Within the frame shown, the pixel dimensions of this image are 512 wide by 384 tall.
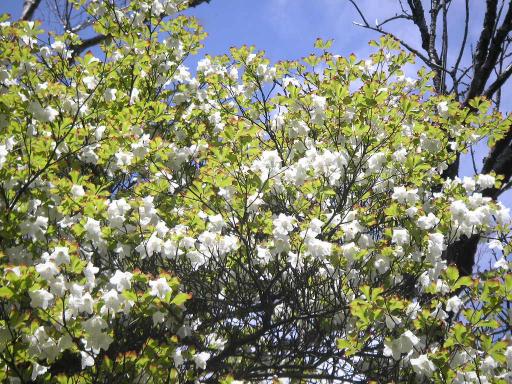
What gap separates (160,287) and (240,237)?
915 millimetres

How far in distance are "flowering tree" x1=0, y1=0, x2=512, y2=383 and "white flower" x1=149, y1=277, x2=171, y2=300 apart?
0.04 feet

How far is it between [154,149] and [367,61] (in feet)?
7.90

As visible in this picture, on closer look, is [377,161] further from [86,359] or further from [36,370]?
[36,370]

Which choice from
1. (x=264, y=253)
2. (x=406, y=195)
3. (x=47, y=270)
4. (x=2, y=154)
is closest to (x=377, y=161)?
(x=406, y=195)

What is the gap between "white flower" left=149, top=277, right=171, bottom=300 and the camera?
9.68ft

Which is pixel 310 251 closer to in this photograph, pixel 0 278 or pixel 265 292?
pixel 265 292

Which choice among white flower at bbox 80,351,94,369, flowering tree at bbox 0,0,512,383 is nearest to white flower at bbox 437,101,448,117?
flowering tree at bbox 0,0,512,383

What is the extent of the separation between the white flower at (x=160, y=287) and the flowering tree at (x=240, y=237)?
0.5 inches

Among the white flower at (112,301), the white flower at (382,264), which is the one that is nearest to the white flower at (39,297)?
the white flower at (112,301)

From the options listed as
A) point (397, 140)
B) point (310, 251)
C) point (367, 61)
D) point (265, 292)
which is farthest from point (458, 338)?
point (367, 61)

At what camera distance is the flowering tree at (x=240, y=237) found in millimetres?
3092

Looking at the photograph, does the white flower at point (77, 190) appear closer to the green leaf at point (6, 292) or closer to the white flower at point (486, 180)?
the green leaf at point (6, 292)

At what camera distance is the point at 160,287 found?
2.96 metres

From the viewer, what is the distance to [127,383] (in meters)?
3.37
